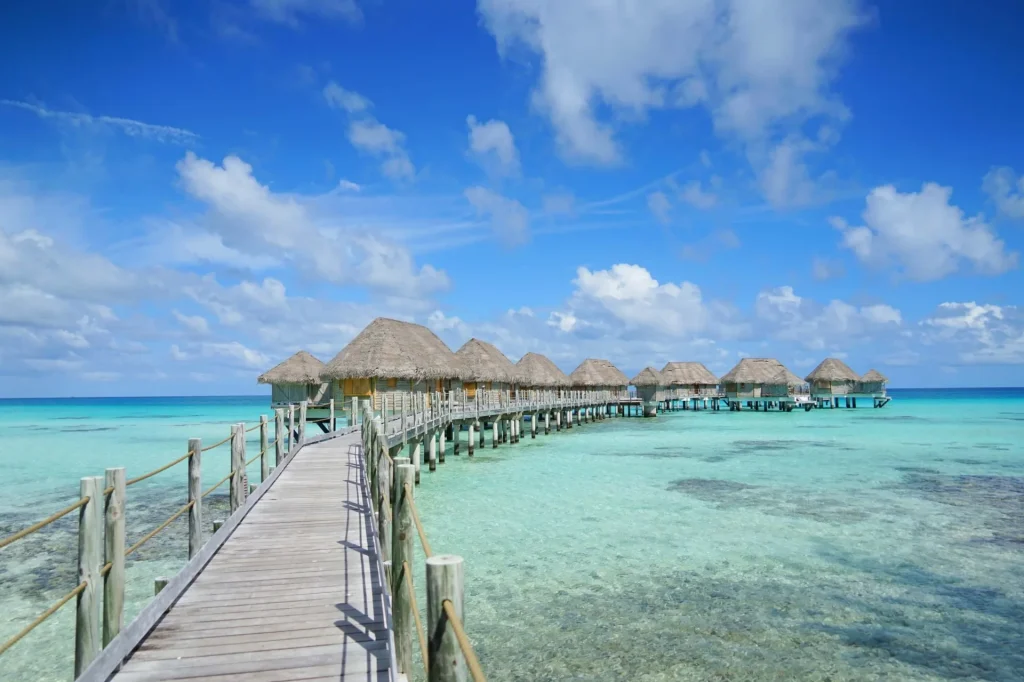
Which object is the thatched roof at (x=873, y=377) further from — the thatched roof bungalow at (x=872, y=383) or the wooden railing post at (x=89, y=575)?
the wooden railing post at (x=89, y=575)

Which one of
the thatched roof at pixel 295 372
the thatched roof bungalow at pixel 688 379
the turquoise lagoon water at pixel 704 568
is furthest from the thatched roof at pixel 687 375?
the turquoise lagoon water at pixel 704 568

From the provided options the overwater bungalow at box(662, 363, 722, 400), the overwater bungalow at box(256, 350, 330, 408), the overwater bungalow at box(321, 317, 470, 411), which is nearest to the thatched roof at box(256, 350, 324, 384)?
the overwater bungalow at box(256, 350, 330, 408)

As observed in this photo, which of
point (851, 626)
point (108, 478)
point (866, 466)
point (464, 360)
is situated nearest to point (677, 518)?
point (851, 626)

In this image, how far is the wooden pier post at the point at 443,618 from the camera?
2.39 metres

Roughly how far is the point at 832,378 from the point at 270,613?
65.9 metres

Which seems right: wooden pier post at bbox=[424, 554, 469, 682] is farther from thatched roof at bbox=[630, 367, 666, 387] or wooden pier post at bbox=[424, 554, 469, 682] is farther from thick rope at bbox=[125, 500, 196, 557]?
thatched roof at bbox=[630, 367, 666, 387]

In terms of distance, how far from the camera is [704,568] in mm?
9172

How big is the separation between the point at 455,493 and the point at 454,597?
13.7 metres

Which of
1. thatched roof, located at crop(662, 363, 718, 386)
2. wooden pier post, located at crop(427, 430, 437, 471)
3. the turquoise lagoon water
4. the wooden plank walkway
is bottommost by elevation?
the turquoise lagoon water

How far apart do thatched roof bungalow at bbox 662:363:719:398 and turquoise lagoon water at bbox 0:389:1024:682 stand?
39.4 metres

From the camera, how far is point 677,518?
496 inches

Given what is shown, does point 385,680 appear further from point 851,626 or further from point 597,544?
point 597,544

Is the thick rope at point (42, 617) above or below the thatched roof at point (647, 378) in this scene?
below

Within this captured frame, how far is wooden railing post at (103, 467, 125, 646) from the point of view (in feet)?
13.7
